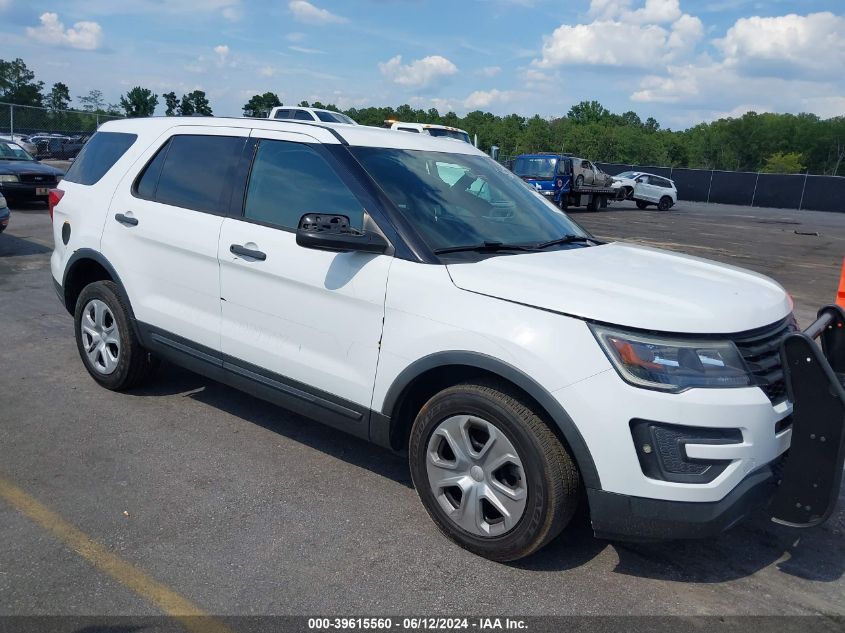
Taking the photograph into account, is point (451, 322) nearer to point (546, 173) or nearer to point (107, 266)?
point (107, 266)

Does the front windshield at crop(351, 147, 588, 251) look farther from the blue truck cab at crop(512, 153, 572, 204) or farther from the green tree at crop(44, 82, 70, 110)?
the green tree at crop(44, 82, 70, 110)

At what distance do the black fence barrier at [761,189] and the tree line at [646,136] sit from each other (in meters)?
26.3

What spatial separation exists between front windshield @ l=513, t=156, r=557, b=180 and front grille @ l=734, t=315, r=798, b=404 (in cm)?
2370

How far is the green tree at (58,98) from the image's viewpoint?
62222mm

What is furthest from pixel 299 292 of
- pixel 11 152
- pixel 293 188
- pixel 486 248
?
pixel 11 152

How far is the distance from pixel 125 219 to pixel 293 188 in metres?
1.46

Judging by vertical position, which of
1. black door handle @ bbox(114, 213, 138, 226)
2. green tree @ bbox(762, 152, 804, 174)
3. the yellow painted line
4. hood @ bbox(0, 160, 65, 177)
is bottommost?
the yellow painted line

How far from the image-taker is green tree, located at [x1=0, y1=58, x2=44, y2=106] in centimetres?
6744

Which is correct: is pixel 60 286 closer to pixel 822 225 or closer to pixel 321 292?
pixel 321 292

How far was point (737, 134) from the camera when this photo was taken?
10944 cm

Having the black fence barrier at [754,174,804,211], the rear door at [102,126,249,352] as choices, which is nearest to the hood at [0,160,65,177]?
the rear door at [102,126,249,352]

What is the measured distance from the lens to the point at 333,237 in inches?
137

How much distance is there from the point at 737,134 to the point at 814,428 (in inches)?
4671

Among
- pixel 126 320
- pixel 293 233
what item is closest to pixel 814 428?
pixel 293 233
